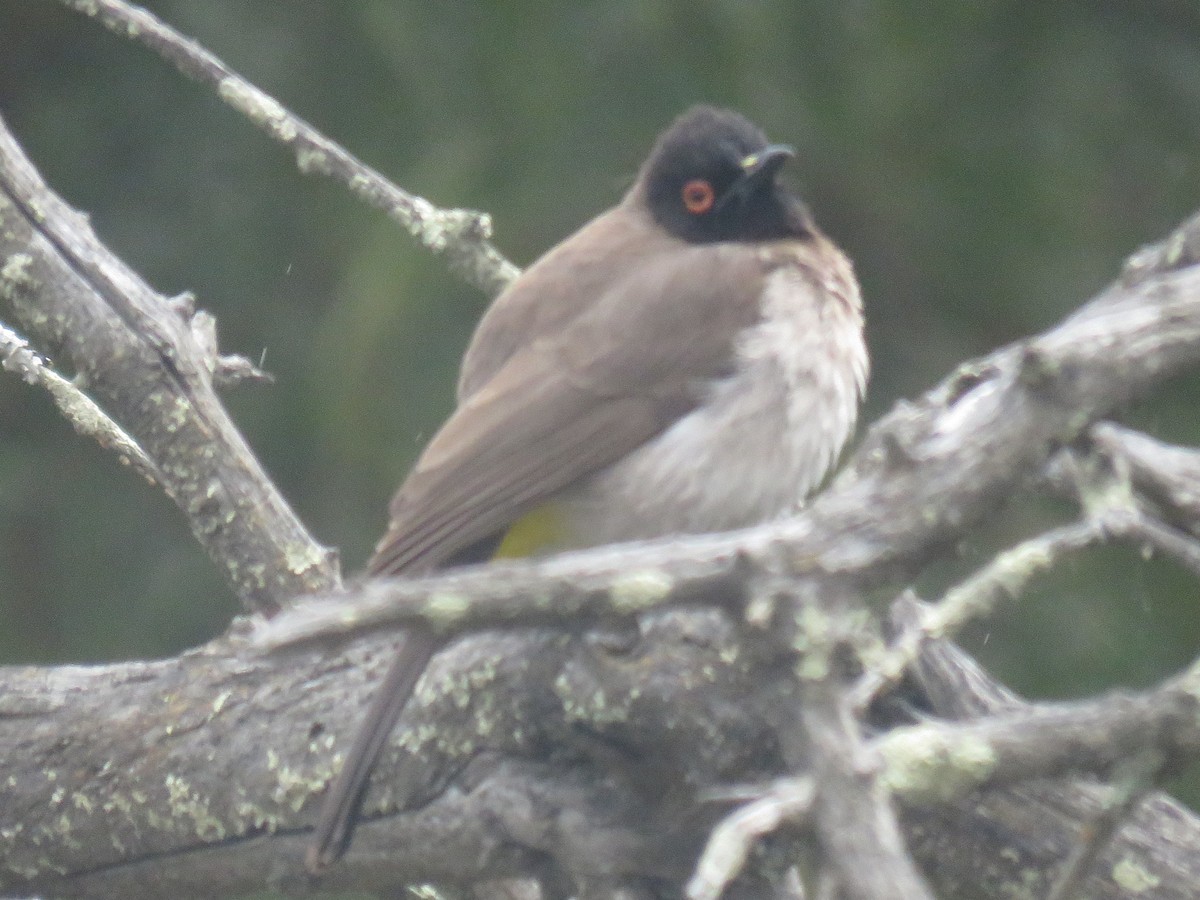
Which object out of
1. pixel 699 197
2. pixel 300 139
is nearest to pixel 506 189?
pixel 699 197

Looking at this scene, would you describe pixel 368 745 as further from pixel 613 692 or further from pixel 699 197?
pixel 699 197

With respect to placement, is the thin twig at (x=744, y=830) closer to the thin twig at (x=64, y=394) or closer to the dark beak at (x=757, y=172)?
the thin twig at (x=64, y=394)

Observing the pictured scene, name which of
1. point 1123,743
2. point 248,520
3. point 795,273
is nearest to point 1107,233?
point 795,273

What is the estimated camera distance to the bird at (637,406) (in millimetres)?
3861

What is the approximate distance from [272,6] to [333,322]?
1.14 m

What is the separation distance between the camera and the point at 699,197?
15.6ft

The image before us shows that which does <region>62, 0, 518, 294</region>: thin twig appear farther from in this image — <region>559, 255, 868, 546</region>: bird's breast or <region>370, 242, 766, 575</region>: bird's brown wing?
<region>559, 255, 868, 546</region>: bird's breast

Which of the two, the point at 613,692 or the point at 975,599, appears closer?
the point at 975,599

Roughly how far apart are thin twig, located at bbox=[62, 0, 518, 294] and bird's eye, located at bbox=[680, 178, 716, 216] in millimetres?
A: 470

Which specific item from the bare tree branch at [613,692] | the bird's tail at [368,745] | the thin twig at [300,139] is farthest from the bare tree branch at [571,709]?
the thin twig at [300,139]

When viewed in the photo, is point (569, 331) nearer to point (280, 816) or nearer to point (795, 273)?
point (795, 273)

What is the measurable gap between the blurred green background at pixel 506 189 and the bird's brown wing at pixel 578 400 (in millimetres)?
2361

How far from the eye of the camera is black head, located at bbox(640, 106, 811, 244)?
4.71 metres

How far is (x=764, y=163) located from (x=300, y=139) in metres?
1.00
